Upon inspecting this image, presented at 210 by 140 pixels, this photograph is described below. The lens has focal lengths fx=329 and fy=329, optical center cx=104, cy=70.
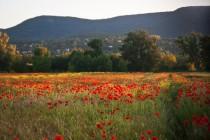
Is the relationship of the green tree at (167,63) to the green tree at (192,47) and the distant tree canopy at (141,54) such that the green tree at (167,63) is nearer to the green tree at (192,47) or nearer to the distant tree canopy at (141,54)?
the distant tree canopy at (141,54)

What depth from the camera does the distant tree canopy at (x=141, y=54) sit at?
70250mm

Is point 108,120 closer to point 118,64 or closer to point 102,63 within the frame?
point 102,63

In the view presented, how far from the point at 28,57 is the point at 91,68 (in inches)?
614

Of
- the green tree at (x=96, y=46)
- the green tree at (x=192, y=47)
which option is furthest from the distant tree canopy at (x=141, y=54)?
the green tree at (x=192, y=47)

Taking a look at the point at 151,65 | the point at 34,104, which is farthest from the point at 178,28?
the point at 34,104

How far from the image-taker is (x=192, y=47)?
256ft

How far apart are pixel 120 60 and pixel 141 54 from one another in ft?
21.4

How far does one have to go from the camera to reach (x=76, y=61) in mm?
69812

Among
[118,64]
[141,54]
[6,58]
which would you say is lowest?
[118,64]

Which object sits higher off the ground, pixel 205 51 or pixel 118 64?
pixel 205 51

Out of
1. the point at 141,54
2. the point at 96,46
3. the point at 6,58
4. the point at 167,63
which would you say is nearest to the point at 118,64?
the point at 141,54

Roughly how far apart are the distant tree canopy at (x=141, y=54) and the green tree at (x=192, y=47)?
1026 cm

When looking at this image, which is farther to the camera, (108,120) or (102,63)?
(102,63)

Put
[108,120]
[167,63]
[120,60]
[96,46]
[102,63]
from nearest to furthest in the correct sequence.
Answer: [108,120] → [120,60] → [102,63] → [96,46] → [167,63]
